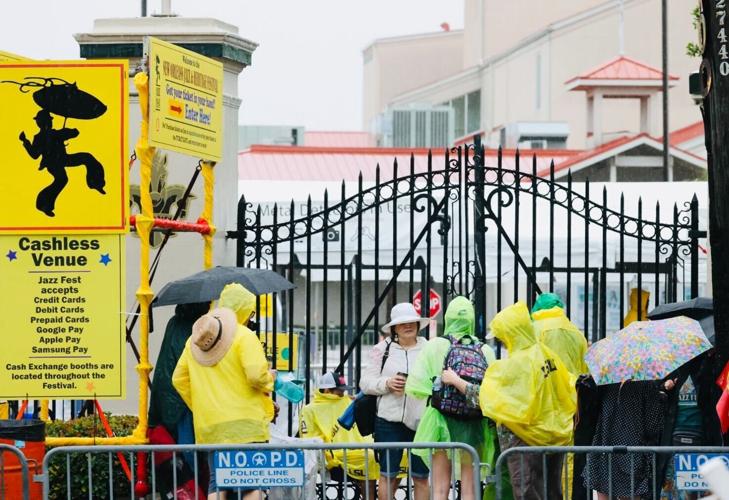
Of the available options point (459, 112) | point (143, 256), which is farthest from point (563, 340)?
point (459, 112)

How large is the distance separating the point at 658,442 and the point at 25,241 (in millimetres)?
4243

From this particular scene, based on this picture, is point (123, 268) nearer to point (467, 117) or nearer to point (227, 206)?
point (227, 206)

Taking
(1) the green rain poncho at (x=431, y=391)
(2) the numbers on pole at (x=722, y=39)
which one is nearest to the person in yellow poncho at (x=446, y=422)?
(1) the green rain poncho at (x=431, y=391)

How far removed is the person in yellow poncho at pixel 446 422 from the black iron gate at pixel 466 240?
1296mm

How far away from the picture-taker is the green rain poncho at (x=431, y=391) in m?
10.9

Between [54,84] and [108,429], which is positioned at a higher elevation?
[54,84]

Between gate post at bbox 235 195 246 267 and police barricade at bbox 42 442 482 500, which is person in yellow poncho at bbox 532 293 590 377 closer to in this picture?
police barricade at bbox 42 442 482 500

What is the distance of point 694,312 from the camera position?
11.4m

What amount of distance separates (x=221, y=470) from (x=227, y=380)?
125 centimetres

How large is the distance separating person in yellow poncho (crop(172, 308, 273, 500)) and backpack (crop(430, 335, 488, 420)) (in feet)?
4.00

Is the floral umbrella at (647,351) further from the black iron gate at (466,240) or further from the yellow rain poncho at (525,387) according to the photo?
the black iron gate at (466,240)

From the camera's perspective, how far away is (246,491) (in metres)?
9.63

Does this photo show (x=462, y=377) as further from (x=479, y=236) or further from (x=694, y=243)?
(x=694, y=243)

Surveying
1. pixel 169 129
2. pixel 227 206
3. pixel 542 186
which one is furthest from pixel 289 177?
pixel 169 129
